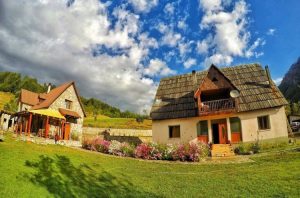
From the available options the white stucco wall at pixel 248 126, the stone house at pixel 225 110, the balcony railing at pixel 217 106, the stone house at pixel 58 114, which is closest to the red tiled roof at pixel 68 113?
the stone house at pixel 58 114

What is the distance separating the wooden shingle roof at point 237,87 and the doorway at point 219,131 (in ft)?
7.29

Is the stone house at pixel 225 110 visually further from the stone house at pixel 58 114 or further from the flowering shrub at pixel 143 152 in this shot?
the stone house at pixel 58 114

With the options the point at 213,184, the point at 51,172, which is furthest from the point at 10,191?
the point at 213,184

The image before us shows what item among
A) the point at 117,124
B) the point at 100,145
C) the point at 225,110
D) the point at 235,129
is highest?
the point at 117,124

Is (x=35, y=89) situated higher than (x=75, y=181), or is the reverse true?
(x=35, y=89)

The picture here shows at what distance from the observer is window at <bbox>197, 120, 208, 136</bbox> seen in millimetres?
28292

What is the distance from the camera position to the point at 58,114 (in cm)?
3425

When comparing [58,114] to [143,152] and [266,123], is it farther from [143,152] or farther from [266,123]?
[266,123]

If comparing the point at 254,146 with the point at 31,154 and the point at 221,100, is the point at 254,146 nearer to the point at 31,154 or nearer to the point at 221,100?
the point at 221,100

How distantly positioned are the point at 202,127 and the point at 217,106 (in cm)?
277

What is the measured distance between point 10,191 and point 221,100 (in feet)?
71.4

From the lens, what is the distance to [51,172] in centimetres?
1320

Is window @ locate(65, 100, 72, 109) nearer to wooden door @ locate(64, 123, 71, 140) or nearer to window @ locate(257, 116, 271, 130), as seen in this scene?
wooden door @ locate(64, 123, 71, 140)

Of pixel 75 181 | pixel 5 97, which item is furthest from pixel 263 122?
pixel 5 97
